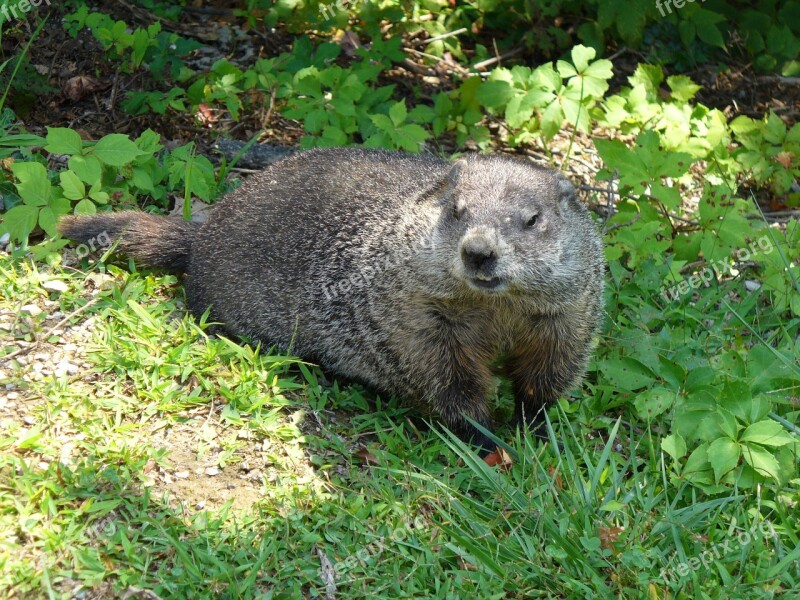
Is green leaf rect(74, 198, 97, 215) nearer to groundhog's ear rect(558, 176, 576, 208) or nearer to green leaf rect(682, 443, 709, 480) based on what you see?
groundhog's ear rect(558, 176, 576, 208)

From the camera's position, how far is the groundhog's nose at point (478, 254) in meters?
3.45

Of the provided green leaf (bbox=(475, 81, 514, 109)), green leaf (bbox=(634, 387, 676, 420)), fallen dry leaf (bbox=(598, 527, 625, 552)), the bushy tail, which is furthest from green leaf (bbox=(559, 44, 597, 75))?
fallen dry leaf (bbox=(598, 527, 625, 552))

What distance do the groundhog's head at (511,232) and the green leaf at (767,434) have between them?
2.97ft

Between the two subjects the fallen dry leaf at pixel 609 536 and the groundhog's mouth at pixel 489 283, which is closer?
the fallen dry leaf at pixel 609 536

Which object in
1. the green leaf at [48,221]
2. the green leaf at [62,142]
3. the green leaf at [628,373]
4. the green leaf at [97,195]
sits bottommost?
the green leaf at [628,373]

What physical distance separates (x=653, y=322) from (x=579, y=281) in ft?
3.77

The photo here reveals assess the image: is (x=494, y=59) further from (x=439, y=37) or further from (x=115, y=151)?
(x=115, y=151)

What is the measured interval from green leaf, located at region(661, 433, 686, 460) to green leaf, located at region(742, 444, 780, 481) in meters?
0.25

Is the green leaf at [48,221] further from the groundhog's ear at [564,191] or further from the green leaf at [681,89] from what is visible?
the green leaf at [681,89]

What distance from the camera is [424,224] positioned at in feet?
12.9

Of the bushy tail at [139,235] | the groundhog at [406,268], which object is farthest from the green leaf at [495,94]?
the bushy tail at [139,235]

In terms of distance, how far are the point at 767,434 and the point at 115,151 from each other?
11.4 ft

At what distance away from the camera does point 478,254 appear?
3.45 meters

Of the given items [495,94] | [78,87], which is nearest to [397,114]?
[495,94]
